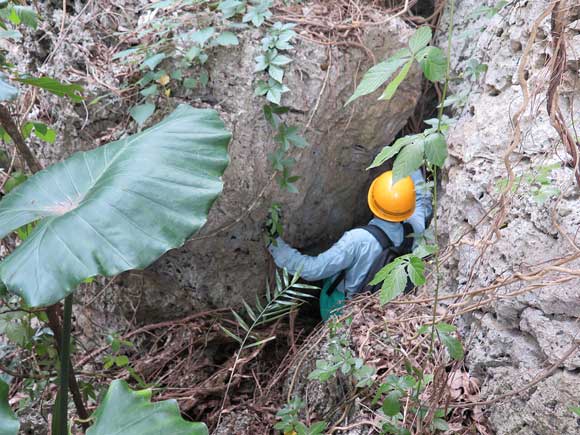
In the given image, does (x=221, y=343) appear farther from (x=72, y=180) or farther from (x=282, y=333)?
(x=72, y=180)

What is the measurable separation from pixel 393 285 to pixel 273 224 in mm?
1291

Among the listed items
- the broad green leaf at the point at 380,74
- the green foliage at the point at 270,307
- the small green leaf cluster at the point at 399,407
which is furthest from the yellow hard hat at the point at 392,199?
the broad green leaf at the point at 380,74

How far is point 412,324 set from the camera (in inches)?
84.2

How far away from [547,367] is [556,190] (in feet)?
1.79

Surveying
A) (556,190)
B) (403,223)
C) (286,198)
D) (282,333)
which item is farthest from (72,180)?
(403,223)

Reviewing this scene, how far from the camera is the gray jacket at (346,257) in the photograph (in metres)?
2.85

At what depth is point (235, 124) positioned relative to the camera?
2.49 meters

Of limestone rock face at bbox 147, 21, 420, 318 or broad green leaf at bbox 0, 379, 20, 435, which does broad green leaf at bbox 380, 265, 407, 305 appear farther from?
limestone rock face at bbox 147, 21, 420, 318

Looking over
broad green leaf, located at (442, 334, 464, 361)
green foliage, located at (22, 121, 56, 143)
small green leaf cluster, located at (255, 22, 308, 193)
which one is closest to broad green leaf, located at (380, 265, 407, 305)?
broad green leaf, located at (442, 334, 464, 361)

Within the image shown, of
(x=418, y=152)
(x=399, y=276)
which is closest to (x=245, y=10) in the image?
(x=418, y=152)

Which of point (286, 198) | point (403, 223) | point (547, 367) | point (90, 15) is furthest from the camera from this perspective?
point (403, 223)

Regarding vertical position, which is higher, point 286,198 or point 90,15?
point 90,15

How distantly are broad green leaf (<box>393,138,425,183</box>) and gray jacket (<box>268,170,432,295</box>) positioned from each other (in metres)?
1.47

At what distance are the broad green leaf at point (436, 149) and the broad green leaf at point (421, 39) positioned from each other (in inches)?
9.1
